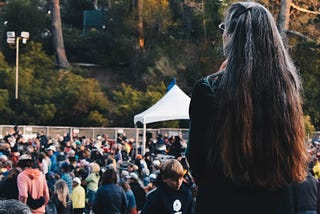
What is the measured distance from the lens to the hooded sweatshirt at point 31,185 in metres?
10.3

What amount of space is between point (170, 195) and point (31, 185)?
151 inches

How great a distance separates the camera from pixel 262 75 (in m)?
2.84

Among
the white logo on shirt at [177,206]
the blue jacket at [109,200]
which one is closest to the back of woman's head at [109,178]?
the blue jacket at [109,200]

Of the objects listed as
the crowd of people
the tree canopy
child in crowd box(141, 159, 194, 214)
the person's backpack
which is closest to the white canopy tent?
the crowd of people

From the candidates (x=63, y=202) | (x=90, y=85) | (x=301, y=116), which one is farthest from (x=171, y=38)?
(x=301, y=116)

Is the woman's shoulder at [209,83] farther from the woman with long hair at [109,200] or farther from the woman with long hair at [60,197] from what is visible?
the woman with long hair at [60,197]

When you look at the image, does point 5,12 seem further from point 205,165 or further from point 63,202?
point 205,165

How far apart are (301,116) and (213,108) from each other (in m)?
0.36

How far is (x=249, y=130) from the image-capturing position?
2.78m

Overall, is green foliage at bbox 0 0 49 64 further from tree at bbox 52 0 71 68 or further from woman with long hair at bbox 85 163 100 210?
woman with long hair at bbox 85 163 100 210

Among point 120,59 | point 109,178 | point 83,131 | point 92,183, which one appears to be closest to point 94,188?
point 92,183

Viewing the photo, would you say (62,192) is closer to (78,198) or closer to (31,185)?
(78,198)

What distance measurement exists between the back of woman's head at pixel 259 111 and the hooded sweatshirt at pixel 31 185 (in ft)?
25.0

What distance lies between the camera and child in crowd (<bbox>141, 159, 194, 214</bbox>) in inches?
271
